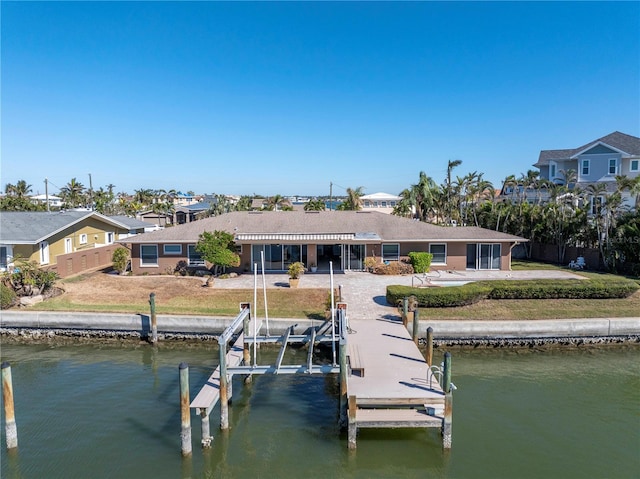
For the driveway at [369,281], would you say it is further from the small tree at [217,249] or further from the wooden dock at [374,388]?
the wooden dock at [374,388]

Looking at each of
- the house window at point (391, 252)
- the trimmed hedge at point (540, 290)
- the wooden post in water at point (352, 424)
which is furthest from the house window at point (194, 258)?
the wooden post in water at point (352, 424)

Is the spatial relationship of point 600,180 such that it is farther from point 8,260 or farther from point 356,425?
point 8,260

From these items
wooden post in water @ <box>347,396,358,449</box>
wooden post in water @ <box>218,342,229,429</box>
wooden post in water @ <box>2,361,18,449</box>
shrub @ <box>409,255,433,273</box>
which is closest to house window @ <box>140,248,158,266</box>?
shrub @ <box>409,255,433,273</box>

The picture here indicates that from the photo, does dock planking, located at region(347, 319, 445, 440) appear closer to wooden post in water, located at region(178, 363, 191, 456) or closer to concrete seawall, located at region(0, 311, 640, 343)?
wooden post in water, located at region(178, 363, 191, 456)

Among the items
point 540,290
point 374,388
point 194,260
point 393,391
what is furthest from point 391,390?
point 194,260

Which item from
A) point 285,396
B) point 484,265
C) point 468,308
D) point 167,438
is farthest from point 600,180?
point 167,438

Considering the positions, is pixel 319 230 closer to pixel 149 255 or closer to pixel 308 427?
pixel 149 255
